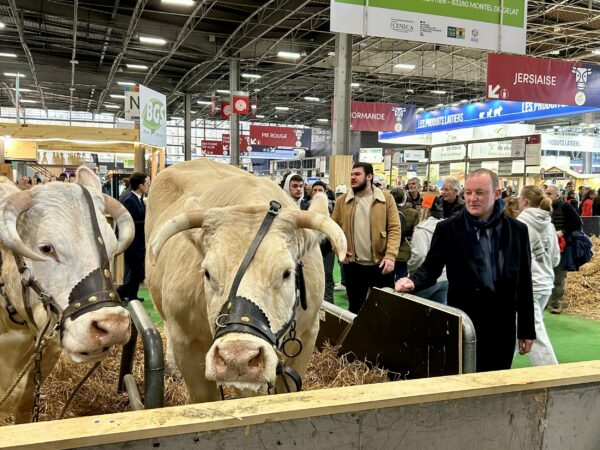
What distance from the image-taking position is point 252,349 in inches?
74.0

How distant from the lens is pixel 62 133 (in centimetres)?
1483

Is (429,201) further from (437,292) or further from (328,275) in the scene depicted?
(437,292)

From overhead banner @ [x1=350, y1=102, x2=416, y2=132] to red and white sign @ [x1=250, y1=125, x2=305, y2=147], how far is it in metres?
7.88

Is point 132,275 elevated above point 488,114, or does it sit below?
below

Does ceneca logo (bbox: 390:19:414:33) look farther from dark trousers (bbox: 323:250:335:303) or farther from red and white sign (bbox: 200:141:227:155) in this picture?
red and white sign (bbox: 200:141:227:155)

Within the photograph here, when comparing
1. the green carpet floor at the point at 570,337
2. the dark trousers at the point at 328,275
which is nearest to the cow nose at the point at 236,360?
the green carpet floor at the point at 570,337

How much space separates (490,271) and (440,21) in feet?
17.0

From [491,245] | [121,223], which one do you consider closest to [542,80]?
[491,245]

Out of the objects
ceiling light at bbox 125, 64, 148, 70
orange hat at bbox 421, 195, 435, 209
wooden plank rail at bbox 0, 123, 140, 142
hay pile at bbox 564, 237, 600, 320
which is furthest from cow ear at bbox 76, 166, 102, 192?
ceiling light at bbox 125, 64, 148, 70

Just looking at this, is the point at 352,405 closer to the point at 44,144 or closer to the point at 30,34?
the point at 44,144

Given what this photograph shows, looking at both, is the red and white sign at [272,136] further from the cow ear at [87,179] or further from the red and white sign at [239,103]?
→ the cow ear at [87,179]

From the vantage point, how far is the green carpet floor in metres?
5.74

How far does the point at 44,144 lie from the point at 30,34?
582 cm

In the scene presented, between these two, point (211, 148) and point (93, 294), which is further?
point (211, 148)
